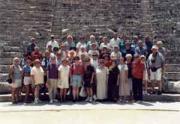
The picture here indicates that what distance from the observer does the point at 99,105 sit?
17109mm

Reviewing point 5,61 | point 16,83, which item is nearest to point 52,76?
point 16,83

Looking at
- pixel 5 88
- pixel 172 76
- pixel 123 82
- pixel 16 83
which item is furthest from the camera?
pixel 172 76

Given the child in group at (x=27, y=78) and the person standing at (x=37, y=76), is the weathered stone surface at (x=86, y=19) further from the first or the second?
the person standing at (x=37, y=76)

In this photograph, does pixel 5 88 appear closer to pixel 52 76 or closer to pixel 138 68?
pixel 52 76

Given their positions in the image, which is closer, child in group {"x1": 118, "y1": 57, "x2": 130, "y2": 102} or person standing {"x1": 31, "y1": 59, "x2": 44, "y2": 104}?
person standing {"x1": 31, "y1": 59, "x2": 44, "y2": 104}

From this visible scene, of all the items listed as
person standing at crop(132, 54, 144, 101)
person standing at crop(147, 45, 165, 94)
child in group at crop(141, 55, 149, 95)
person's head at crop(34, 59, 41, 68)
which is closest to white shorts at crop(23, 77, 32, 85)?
person's head at crop(34, 59, 41, 68)

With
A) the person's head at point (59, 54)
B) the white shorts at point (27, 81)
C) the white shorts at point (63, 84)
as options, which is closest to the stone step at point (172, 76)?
the white shorts at point (63, 84)

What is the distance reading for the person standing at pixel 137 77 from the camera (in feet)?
58.6

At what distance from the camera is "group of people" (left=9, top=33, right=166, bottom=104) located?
17.8 m

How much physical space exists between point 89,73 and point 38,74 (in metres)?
1.75

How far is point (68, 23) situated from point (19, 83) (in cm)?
568

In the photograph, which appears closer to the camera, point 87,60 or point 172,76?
point 87,60

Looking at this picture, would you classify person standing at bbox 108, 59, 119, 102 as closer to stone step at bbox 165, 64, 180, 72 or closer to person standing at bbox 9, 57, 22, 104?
stone step at bbox 165, 64, 180, 72

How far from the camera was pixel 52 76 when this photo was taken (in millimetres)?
17766
